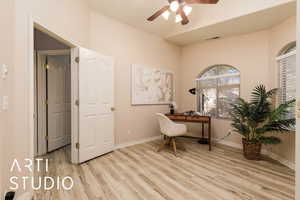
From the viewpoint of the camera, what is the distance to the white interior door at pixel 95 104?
8.14 ft

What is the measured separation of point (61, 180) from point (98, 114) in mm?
1166

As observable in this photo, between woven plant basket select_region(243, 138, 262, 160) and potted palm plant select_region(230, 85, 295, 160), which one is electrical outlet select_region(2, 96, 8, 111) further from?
woven plant basket select_region(243, 138, 262, 160)

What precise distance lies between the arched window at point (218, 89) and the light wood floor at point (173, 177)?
1.28 meters

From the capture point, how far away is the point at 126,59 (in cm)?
341

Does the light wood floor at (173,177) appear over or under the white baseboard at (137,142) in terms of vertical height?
under

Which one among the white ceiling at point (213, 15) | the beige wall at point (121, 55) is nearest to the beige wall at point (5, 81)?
the beige wall at point (121, 55)

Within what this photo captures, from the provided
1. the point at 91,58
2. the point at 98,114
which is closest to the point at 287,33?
the point at 91,58

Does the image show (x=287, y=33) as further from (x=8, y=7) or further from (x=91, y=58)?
(x=8, y=7)

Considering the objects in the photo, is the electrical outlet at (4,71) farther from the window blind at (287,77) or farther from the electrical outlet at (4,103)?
the window blind at (287,77)

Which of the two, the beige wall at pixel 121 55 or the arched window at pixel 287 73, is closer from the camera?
the beige wall at pixel 121 55

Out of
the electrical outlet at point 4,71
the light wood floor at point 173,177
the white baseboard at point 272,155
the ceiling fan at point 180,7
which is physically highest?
the ceiling fan at point 180,7

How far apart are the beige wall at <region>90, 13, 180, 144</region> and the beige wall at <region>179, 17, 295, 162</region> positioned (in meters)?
1.07

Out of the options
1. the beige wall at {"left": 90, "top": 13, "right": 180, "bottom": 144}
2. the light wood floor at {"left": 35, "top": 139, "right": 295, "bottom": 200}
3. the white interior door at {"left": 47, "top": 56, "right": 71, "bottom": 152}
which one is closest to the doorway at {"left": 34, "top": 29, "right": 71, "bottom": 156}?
the white interior door at {"left": 47, "top": 56, "right": 71, "bottom": 152}

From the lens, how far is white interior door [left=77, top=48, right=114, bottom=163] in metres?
2.48
